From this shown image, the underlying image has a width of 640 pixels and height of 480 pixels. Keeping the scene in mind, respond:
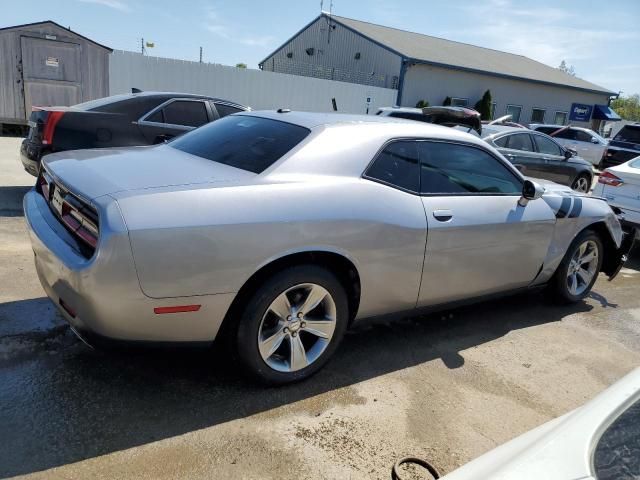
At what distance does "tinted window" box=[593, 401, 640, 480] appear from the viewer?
4.04ft

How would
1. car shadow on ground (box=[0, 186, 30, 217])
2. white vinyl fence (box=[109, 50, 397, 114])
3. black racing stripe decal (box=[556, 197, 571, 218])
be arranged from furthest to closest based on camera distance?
white vinyl fence (box=[109, 50, 397, 114]), car shadow on ground (box=[0, 186, 30, 217]), black racing stripe decal (box=[556, 197, 571, 218])

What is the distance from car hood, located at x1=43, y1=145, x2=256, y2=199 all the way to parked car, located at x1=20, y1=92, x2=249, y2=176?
2929 mm

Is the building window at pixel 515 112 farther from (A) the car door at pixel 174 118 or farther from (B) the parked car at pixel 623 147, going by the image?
(A) the car door at pixel 174 118

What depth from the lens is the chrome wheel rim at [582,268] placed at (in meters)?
4.66

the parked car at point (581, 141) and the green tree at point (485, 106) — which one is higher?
the green tree at point (485, 106)

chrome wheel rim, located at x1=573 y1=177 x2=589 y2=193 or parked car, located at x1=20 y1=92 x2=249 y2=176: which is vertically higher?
parked car, located at x1=20 y1=92 x2=249 y2=176

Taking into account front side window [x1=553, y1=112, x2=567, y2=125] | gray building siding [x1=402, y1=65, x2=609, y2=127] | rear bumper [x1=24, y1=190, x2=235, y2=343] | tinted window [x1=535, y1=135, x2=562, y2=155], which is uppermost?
gray building siding [x1=402, y1=65, x2=609, y2=127]

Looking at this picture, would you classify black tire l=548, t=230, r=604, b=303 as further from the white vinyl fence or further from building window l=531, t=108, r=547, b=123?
building window l=531, t=108, r=547, b=123

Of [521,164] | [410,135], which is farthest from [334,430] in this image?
[521,164]

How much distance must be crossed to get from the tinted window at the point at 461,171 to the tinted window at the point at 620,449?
85.0 inches

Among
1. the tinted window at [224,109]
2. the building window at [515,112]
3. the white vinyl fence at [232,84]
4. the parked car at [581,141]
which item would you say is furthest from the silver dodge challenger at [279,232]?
the building window at [515,112]

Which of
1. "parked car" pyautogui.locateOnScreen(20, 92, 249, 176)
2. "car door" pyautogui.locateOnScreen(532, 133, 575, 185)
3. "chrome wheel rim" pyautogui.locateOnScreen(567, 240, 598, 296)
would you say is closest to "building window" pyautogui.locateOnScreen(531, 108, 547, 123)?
"car door" pyautogui.locateOnScreen(532, 133, 575, 185)

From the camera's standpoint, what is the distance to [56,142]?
247 inches

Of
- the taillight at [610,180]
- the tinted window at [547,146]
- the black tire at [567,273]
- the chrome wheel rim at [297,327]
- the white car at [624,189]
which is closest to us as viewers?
the chrome wheel rim at [297,327]
